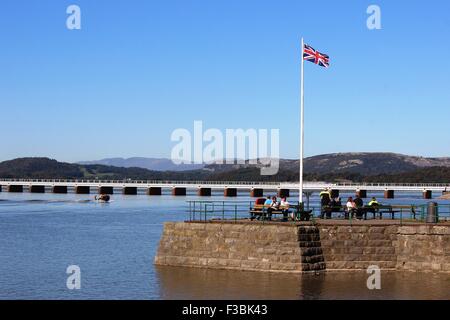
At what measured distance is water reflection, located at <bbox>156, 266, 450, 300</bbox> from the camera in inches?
1072

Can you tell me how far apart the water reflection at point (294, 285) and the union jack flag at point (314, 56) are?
1063 centimetres

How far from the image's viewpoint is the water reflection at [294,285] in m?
27.2

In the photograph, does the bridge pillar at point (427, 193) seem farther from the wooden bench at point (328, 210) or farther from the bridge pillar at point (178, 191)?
the wooden bench at point (328, 210)

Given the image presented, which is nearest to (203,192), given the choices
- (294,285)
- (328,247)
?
(328,247)

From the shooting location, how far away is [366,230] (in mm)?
31922

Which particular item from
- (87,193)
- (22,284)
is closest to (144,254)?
(22,284)

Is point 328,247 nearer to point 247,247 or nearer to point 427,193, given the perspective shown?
point 247,247

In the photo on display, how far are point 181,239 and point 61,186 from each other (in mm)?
162629

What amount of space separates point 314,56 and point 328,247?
965 centimetres

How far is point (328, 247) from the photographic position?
104 feet
